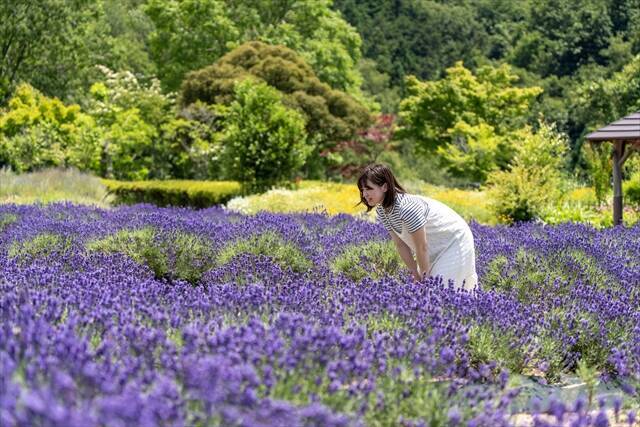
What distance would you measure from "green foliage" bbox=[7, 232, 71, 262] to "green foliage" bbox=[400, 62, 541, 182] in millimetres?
20615

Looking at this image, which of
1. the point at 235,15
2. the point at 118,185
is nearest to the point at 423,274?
the point at 118,185

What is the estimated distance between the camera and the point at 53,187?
1712 cm

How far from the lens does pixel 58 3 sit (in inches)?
1238

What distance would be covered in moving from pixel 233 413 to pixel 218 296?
6.22ft

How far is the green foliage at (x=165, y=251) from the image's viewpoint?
692 centimetres

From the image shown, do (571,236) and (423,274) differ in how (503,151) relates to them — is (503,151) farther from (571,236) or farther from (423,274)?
(423,274)

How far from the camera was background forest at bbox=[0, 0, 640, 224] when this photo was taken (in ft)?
62.5

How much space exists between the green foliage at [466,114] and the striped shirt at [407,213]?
71.6ft

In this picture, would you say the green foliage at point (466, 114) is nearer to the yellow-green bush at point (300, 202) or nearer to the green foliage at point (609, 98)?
the green foliage at point (609, 98)

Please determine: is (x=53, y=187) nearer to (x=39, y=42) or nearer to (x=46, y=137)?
(x=46, y=137)

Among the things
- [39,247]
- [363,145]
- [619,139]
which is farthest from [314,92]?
[39,247]

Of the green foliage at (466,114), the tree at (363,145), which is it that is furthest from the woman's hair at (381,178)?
the green foliage at (466,114)

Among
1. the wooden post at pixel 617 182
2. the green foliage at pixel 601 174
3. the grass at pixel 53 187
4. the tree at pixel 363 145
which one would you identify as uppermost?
the wooden post at pixel 617 182

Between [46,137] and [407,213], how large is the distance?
70.5 ft
